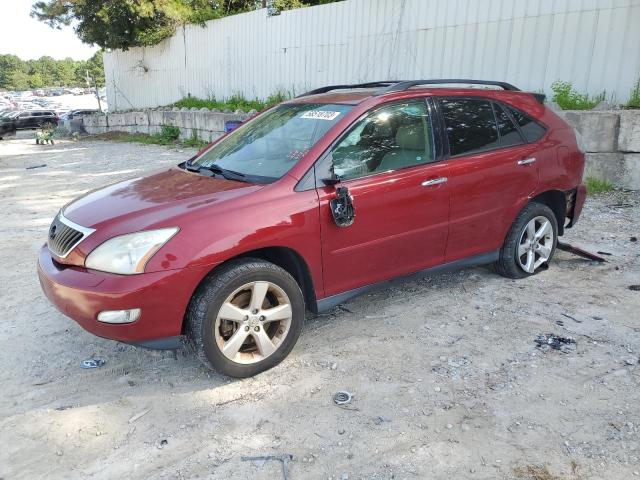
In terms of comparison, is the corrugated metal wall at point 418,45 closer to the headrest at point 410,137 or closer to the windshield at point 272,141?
the headrest at point 410,137

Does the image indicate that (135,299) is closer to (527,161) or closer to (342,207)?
(342,207)

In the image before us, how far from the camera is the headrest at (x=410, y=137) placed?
3914 mm

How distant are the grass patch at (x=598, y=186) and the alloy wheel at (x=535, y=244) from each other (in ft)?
10.7

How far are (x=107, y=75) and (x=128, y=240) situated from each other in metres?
23.3

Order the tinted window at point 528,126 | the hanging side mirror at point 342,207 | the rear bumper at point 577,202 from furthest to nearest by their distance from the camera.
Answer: the rear bumper at point 577,202 < the tinted window at point 528,126 < the hanging side mirror at point 342,207

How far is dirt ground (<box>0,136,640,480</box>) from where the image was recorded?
8.67ft

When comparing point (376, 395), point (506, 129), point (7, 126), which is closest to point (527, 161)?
point (506, 129)

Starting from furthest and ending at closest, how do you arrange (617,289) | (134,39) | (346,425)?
1. (134,39)
2. (617,289)
3. (346,425)

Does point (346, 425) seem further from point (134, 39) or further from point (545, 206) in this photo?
point (134, 39)

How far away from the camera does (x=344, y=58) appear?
11852 millimetres

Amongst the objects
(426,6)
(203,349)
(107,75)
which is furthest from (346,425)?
(107,75)

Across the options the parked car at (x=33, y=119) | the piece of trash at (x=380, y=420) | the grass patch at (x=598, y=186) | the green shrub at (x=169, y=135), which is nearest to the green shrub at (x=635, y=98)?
the grass patch at (x=598, y=186)

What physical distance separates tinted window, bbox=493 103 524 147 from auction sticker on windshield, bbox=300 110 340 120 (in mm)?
1505

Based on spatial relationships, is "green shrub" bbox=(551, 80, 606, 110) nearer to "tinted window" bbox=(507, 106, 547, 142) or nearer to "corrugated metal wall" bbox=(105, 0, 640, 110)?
"corrugated metal wall" bbox=(105, 0, 640, 110)
